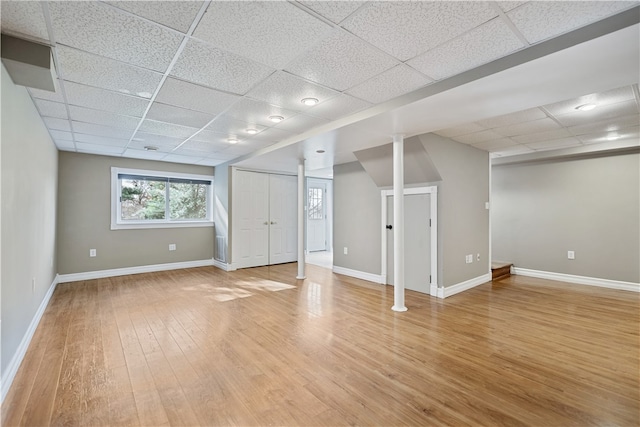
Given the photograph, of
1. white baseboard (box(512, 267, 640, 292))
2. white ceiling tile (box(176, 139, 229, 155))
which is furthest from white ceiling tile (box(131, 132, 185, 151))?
white baseboard (box(512, 267, 640, 292))

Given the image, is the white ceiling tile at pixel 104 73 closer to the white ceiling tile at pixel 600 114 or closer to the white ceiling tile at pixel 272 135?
the white ceiling tile at pixel 272 135

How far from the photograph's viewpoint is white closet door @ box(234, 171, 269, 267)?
6363 millimetres

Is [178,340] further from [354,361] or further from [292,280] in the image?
[292,280]

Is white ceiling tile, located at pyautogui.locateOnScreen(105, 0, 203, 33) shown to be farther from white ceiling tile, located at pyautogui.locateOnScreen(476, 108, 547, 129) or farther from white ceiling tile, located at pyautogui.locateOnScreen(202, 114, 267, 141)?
white ceiling tile, located at pyautogui.locateOnScreen(476, 108, 547, 129)

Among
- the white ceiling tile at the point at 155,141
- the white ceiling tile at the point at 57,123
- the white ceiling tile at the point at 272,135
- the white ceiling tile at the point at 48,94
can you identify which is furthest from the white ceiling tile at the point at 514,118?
the white ceiling tile at the point at 57,123

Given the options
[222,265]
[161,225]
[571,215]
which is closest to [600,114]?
[571,215]

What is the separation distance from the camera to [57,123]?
360cm

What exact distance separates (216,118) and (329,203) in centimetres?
630

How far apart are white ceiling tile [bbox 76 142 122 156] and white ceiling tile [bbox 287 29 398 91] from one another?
13.9 ft

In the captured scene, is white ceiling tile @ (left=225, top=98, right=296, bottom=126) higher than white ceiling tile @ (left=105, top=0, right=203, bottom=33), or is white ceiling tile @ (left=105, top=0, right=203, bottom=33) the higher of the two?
white ceiling tile @ (left=105, top=0, right=203, bottom=33)

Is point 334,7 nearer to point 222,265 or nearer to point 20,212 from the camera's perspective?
point 20,212

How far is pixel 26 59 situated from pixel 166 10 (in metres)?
1.11

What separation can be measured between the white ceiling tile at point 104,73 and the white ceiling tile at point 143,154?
2.89 meters

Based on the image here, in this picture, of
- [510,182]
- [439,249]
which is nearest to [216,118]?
[439,249]
